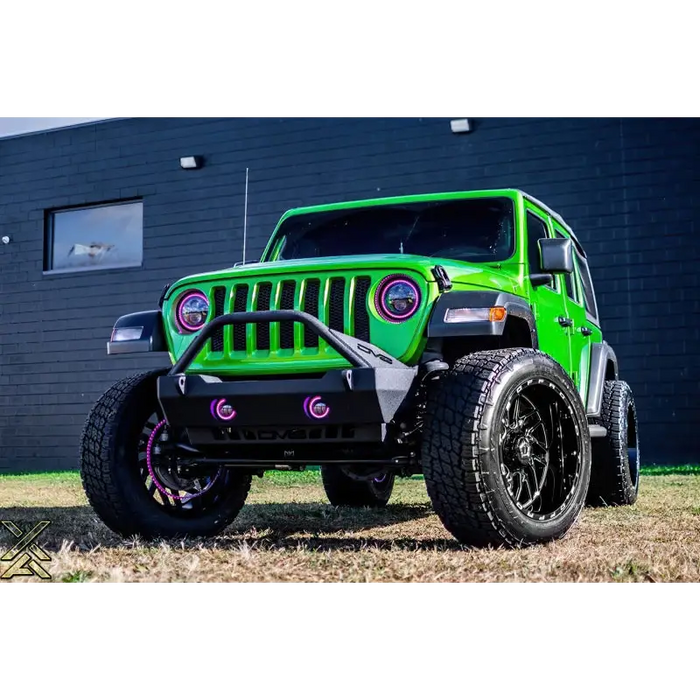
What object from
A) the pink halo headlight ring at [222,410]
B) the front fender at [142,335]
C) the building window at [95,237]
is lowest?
the pink halo headlight ring at [222,410]

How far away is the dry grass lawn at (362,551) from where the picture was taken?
339cm

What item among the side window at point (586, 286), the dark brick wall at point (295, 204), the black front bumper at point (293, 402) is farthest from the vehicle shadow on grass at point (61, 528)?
the dark brick wall at point (295, 204)

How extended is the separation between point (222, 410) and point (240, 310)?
0.54 metres

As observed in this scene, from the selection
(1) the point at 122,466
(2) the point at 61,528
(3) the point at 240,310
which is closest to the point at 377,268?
(3) the point at 240,310

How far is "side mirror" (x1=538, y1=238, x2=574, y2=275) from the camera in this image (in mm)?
5035

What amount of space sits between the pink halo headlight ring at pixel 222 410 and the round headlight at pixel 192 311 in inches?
21.5

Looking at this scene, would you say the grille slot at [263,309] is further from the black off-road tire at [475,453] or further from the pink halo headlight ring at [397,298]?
the black off-road tire at [475,453]

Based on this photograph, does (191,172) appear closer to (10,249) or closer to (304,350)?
(10,249)

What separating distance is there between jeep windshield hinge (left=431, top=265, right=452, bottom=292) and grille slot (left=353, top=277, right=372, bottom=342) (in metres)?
0.31

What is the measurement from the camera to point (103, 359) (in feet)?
49.3

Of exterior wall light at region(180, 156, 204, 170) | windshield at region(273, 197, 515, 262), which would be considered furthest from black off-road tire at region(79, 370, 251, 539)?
exterior wall light at region(180, 156, 204, 170)
